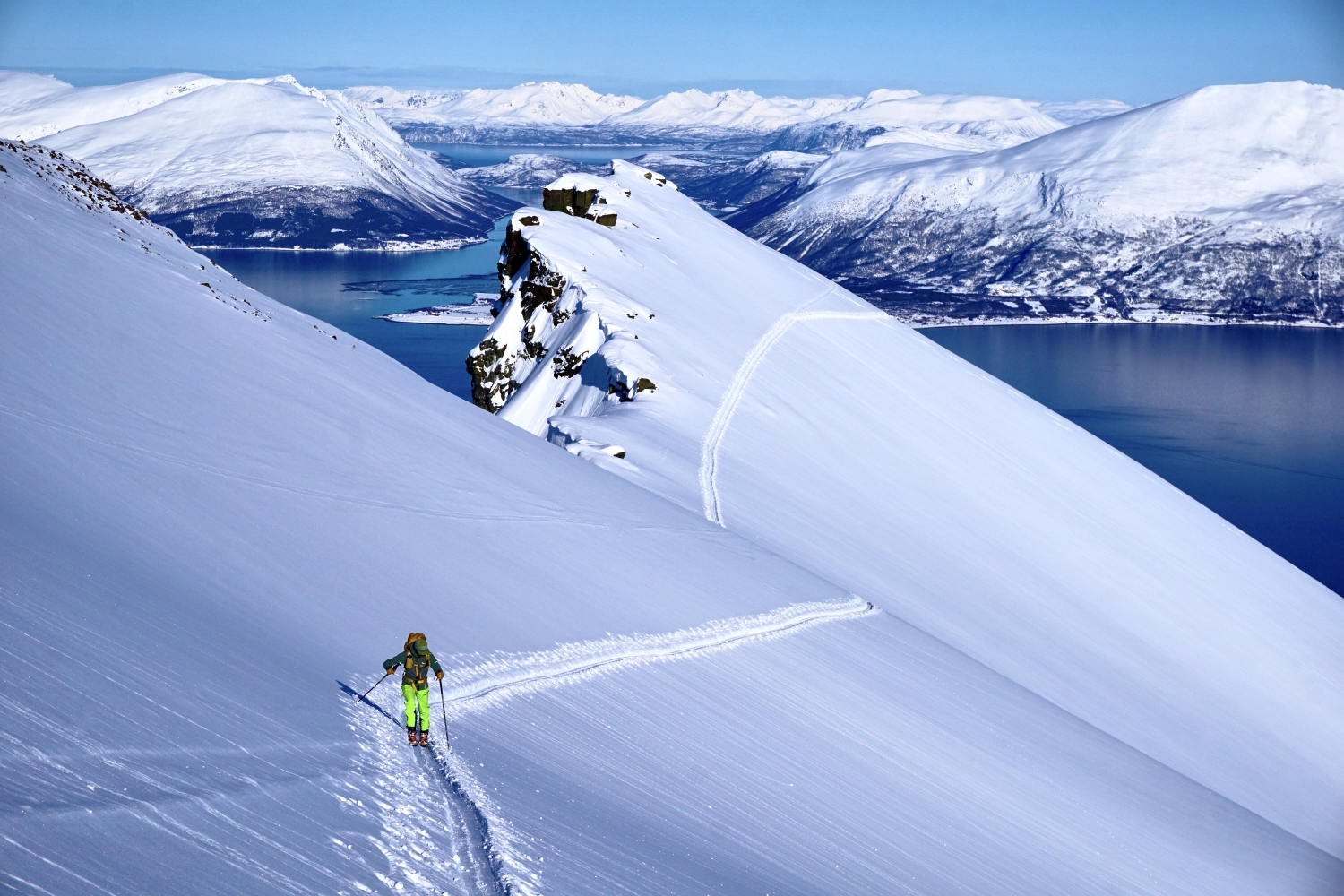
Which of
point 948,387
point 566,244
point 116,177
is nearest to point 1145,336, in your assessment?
point 948,387

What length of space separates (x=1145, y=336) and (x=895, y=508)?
268 ft

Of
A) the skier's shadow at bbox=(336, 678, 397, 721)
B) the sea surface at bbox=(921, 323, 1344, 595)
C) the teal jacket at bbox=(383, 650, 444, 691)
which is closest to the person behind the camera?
the teal jacket at bbox=(383, 650, 444, 691)

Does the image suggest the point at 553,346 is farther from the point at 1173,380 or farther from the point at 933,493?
the point at 1173,380

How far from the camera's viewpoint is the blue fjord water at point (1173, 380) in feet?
150

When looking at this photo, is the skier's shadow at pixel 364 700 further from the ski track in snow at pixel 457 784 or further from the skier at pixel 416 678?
the skier at pixel 416 678

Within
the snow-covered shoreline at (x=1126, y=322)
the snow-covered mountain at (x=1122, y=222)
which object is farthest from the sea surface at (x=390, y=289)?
the snow-covered mountain at (x=1122, y=222)

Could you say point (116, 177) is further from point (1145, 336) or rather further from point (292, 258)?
point (1145, 336)

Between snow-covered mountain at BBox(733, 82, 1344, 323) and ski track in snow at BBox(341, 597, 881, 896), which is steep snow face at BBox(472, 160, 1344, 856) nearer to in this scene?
ski track in snow at BBox(341, 597, 881, 896)

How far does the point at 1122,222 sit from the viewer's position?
128 meters

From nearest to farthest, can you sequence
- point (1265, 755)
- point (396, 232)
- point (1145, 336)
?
1. point (1265, 755)
2. point (1145, 336)
3. point (396, 232)

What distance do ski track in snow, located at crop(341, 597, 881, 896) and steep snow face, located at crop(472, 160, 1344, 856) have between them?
716cm

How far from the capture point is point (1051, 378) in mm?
70625

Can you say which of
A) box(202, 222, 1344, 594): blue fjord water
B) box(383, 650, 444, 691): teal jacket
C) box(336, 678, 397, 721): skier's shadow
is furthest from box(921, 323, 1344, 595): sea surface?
Result: box(383, 650, 444, 691): teal jacket

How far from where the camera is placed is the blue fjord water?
45.8m
